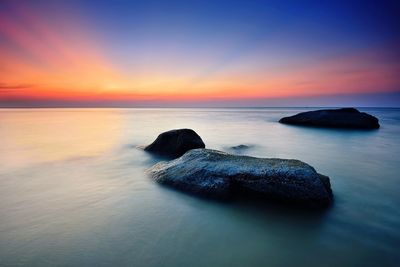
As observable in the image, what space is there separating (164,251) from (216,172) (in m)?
2.48

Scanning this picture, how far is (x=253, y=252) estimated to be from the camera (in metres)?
3.79

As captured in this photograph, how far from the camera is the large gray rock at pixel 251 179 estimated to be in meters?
5.35

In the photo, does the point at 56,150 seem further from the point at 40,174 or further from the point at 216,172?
the point at 216,172

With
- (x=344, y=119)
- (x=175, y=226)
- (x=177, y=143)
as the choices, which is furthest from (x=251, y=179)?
(x=344, y=119)

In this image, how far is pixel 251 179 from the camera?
5.68 m

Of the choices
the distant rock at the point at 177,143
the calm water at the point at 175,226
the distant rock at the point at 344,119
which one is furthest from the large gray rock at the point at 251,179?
the distant rock at the point at 344,119

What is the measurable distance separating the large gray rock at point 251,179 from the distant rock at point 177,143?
3.43 m

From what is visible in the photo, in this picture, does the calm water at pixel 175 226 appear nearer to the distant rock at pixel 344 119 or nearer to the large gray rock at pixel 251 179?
the large gray rock at pixel 251 179

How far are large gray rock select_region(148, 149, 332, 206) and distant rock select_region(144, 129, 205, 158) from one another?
343 cm

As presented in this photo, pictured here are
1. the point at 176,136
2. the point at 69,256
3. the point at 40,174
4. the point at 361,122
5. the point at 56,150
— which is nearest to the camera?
the point at 69,256

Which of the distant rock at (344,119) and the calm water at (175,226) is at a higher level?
the distant rock at (344,119)

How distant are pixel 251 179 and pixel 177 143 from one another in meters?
5.09

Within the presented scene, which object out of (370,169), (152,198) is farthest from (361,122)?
(152,198)

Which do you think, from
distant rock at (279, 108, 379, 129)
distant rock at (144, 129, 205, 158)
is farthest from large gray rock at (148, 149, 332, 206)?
distant rock at (279, 108, 379, 129)
